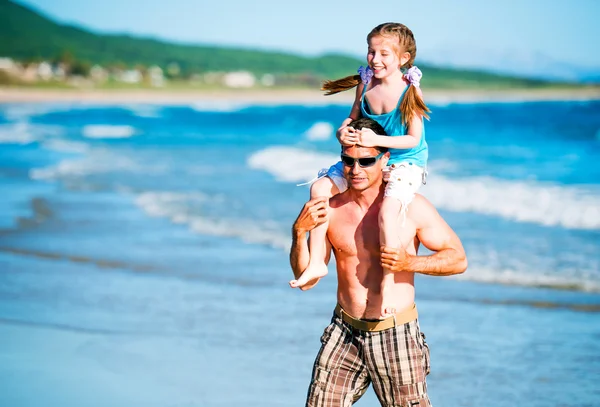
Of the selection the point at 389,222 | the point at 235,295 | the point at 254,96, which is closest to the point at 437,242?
the point at 389,222

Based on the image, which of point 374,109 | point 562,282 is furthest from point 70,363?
point 562,282

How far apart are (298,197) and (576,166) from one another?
11.1 metres

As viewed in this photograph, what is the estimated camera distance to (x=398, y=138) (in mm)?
4059

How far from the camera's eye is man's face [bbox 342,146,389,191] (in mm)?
4004

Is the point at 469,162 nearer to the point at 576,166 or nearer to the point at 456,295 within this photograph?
the point at 576,166

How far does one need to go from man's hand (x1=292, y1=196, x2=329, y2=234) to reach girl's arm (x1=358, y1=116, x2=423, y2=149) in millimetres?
323

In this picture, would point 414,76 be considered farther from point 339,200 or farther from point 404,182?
point 339,200

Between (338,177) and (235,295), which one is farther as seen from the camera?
(235,295)

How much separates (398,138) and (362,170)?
0.20 m

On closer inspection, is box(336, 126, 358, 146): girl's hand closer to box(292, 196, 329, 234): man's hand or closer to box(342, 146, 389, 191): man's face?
box(342, 146, 389, 191): man's face

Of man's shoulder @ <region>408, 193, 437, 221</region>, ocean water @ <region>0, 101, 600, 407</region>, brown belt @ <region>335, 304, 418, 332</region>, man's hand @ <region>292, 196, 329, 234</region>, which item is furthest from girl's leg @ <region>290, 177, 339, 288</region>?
ocean water @ <region>0, 101, 600, 407</region>

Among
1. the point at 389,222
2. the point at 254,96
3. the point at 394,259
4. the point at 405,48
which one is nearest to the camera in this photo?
the point at 394,259

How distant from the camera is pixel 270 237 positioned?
12.2 metres

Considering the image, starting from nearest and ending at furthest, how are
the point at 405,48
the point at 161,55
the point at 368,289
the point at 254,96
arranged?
the point at 405,48 → the point at 368,289 → the point at 254,96 → the point at 161,55
